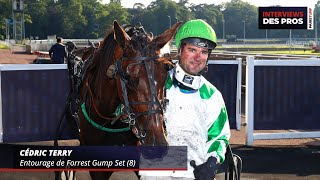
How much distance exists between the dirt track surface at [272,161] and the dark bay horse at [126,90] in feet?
7.31

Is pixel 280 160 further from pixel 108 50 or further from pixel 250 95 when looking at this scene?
pixel 108 50

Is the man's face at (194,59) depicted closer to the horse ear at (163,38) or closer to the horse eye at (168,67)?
the horse eye at (168,67)

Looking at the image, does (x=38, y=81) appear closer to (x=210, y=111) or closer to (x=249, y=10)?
(x=210, y=111)

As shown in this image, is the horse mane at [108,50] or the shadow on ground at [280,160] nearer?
the horse mane at [108,50]

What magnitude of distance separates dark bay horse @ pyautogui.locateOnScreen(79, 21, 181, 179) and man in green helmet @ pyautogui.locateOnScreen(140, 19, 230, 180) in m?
0.17

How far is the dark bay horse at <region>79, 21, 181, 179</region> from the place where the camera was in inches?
132

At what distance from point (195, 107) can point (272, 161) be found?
18.4 feet

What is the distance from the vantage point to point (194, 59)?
9.92ft

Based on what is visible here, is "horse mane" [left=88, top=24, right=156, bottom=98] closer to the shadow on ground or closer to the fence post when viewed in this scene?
the shadow on ground

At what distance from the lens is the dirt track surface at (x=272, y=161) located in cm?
716

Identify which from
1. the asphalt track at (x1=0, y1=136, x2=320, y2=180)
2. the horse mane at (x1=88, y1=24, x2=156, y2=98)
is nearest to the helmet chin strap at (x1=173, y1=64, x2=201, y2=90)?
the horse mane at (x1=88, y1=24, x2=156, y2=98)

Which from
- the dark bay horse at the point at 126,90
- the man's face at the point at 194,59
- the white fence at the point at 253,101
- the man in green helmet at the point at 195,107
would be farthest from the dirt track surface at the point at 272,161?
the man's face at the point at 194,59

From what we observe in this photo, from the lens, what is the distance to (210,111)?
296 centimetres

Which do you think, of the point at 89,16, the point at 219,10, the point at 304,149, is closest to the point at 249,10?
the point at 219,10
